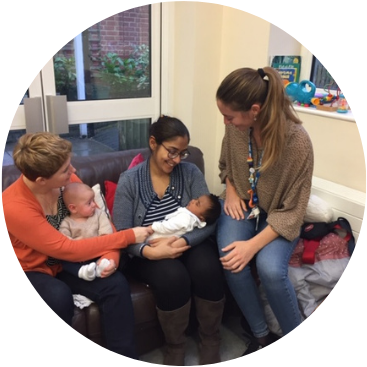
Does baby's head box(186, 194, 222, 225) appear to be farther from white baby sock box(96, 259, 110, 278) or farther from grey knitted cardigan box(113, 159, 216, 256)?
white baby sock box(96, 259, 110, 278)

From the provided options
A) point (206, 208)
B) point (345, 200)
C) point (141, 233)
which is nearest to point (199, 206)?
point (206, 208)

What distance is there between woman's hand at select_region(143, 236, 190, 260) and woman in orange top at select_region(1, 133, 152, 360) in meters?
0.11

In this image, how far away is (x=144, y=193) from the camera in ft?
5.72

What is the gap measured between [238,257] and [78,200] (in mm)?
702

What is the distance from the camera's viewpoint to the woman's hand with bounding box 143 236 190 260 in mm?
1617

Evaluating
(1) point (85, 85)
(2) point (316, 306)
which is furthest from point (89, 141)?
(2) point (316, 306)

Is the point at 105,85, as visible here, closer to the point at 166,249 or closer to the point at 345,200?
the point at 166,249

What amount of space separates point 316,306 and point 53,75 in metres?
1.81

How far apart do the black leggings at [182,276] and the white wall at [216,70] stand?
872mm

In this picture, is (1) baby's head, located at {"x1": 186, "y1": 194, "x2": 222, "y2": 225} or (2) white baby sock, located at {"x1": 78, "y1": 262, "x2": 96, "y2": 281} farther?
(1) baby's head, located at {"x1": 186, "y1": 194, "x2": 222, "y2": 225}

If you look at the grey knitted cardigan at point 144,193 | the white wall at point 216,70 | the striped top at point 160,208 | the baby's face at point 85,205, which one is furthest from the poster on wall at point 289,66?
the baby's face at point 85,205

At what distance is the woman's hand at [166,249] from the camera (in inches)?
63.7

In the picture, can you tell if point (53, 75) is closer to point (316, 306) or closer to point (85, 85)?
point (85, 85)

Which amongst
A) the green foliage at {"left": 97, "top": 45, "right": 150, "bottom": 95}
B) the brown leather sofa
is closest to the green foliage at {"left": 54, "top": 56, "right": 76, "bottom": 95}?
the green foliage at {"left": 97, "top": 45, "right": 150, "bottom": 95}
